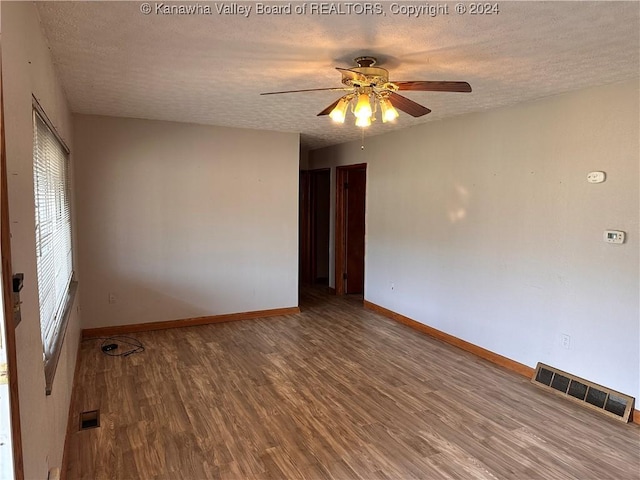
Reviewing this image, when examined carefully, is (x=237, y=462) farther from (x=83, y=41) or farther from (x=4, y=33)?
(x=83, y=41)

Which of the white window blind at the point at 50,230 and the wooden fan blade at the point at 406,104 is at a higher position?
the wooden fan blade at the point at 406,104

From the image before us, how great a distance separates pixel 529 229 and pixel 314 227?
4.23m

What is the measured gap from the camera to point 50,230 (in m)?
2.51

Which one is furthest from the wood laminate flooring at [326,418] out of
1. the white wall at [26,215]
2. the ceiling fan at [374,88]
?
the ceiling fan at [374,88]

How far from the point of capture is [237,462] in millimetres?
2420

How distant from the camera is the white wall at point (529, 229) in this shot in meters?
3.01

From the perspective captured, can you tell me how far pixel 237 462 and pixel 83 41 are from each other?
2.46 m

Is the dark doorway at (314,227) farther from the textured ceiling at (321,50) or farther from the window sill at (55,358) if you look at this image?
the window sill at (55,358)

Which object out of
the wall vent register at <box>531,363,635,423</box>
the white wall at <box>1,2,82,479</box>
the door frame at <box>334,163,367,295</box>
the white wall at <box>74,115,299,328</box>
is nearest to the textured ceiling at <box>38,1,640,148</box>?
A: the white wall at <box>1,2,82,479</box>

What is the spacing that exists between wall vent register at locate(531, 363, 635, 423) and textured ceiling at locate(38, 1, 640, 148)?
220 cm

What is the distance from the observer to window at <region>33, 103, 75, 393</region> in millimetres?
2057

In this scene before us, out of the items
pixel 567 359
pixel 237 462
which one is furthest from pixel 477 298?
pixel 237 462

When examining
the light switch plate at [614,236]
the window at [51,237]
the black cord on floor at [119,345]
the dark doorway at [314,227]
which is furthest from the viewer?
the dark doorway at [314,227]

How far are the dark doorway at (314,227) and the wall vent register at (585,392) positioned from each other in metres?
4.34
